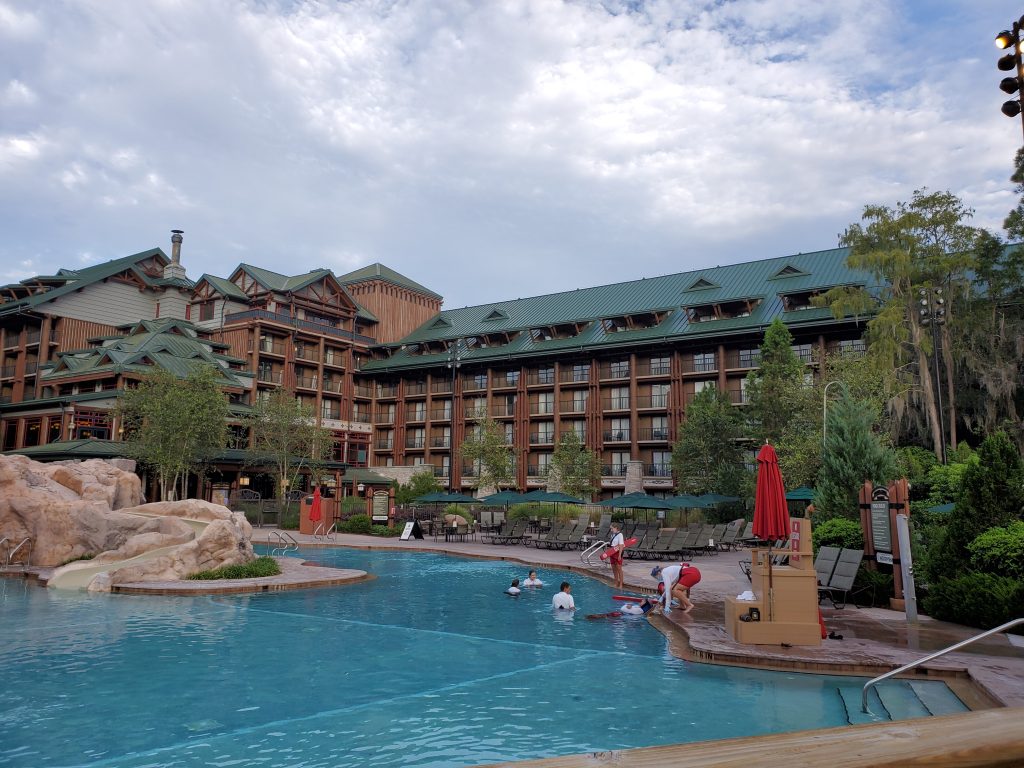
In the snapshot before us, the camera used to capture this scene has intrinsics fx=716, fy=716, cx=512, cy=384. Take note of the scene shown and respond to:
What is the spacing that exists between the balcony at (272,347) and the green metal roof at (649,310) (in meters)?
7.91

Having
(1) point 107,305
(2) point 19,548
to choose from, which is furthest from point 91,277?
(2) point 19,548

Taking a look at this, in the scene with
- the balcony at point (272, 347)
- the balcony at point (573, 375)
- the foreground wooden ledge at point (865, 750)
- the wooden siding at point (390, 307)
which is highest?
the wooden siding at point (390, 307)

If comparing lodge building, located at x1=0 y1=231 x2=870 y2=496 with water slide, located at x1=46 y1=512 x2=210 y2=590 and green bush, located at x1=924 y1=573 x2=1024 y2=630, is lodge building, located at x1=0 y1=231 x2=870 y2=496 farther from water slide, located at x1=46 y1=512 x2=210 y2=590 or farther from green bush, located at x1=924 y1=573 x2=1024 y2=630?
green bush, located at x1=924 y1=573 x2=1024 y2=630

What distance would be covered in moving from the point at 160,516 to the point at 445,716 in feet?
50.1

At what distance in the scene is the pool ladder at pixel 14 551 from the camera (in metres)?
19.7

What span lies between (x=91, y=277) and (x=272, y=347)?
49.1ft

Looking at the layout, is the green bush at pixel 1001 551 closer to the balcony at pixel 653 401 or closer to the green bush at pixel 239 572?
the green bush at pixel 239 572

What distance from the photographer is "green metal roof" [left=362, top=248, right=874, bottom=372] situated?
157 ft

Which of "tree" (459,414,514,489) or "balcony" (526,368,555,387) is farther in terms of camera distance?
"balcony" (526,368,555,387)

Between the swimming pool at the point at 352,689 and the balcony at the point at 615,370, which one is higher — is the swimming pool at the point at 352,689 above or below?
below

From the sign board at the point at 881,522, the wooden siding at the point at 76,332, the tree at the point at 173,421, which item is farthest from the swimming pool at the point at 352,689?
the wooden siding at the point at 76,332

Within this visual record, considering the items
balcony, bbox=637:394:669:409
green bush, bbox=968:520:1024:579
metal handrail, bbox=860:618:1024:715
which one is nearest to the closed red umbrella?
balcony, bbox=637:394:669:409

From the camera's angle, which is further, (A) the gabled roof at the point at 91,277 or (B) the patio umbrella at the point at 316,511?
(A) the gabled roof at the point at 91,277

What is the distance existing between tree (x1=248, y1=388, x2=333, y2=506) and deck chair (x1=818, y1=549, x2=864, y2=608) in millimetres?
36096
